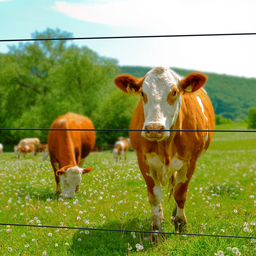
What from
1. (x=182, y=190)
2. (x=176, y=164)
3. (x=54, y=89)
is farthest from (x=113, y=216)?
(x=54, y=89)

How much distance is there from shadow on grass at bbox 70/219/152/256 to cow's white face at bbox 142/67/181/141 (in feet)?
4.39

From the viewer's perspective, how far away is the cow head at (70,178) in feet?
27.4

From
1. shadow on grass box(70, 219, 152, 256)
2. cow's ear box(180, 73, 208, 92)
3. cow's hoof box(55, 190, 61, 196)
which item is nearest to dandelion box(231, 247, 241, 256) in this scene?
shadow on grass box(70, 219, 152, 256)

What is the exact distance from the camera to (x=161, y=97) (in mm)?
5047

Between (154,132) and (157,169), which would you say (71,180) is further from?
(154,132)

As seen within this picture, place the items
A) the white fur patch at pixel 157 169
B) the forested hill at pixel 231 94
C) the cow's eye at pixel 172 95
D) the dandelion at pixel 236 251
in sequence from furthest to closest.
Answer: the forested hill at pixel 231 94, the white fur patch at pixel 157 169, the cow's eye at pixel 172 95, the dandelion at pixel 236 251

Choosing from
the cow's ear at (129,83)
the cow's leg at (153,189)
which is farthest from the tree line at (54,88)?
the cow's ear at (129,83)

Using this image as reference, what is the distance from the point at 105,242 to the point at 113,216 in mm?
1092

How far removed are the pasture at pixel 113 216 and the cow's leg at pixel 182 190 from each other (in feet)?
0.42

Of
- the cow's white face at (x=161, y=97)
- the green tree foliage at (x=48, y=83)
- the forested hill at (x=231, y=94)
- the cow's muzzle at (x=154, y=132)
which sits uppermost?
the cow's white face at (x=161, y=97)

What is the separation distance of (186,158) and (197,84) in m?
0.99

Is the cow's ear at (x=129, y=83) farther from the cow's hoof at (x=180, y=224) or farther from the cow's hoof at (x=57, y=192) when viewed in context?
the cow's hoof at (x=57, y=192)

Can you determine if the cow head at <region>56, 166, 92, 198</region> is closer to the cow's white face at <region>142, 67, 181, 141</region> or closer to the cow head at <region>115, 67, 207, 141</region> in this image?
the cow head at <region>115, 67, 207, 141</region>

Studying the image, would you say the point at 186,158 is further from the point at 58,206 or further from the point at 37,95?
the point at 37,95
